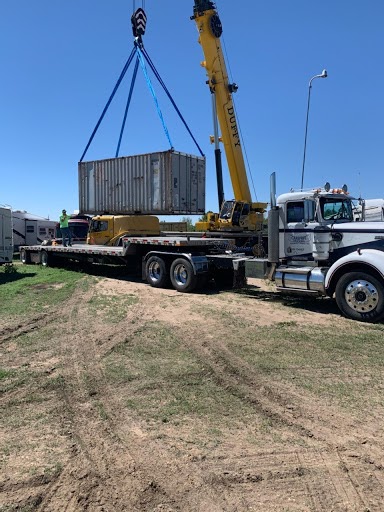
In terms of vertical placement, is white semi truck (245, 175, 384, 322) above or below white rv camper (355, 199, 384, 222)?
below

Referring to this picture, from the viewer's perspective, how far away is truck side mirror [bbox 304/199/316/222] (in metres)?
9.55

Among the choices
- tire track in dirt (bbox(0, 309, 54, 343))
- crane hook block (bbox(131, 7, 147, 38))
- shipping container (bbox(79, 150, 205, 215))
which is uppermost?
crane hook block (bbox(131, 7, 147, 38))

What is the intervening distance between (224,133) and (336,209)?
9501mm

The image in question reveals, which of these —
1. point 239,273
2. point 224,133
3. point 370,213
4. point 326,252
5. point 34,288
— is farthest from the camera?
point 224,133

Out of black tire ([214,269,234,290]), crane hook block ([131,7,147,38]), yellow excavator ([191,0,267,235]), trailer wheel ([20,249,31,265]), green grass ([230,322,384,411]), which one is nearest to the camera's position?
green grass ([230,322,384,411])

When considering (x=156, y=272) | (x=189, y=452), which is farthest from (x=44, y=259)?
(x=189, y=452)

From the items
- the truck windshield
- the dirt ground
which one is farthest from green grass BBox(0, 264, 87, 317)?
the truck windshield

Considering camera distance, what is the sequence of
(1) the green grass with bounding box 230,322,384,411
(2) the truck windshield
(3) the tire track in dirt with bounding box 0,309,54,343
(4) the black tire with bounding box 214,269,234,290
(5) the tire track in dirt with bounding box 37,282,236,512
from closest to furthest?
(5) the tire track in dirt with bounding box 37,282,236,512 < (1) the green grass with bounding box 230,322,384,411 < (3) the tire track in dirt with bounding box 0,309,54,343 < (2) the truck windshield < (4) the black tire with bounding box 214,269,234,290

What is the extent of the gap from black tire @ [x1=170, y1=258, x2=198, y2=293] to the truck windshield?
3691 millimetres

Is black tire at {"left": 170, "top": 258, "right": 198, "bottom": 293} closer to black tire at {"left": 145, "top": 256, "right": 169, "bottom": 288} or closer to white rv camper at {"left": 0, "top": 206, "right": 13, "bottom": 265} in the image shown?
black tire at {"left": 145, "top": 256, "right": 169, "bottom": 288}

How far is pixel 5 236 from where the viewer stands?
54.0ft

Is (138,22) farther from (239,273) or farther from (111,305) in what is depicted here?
(111,305)

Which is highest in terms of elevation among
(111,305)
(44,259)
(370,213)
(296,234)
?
(370,213)

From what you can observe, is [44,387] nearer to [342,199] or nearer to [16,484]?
[16,484]
